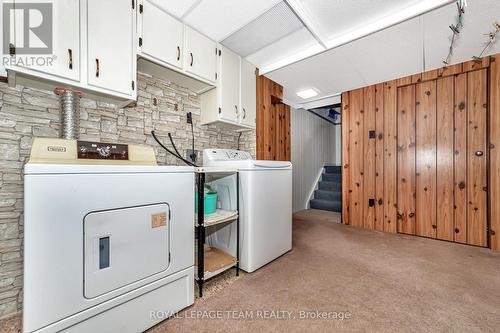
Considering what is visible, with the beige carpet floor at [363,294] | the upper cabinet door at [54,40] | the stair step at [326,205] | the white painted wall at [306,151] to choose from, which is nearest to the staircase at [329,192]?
the stair step at [326,205]

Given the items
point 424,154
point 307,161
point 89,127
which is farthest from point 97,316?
point 307,161

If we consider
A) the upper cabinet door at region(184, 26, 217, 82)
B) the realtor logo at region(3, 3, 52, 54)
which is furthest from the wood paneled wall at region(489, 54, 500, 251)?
the realtor logo at region(3, 3, 52, 54)

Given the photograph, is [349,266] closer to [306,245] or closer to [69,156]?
[306,245]

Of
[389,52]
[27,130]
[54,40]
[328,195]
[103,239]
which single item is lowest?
[328,195]

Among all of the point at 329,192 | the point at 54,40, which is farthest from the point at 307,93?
the point at 54,40

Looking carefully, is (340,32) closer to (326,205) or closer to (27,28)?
(27,28)

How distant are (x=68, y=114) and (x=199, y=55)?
1.22 m

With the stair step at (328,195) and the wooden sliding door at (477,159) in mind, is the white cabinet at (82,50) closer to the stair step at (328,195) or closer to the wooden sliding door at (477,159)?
the wooden sliding door at (477,159)

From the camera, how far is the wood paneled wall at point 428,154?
2.40 metres

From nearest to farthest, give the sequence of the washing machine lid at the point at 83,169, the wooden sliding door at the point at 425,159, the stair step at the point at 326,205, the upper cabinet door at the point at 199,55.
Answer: the washing machine lid at the point at 83,169, the upper cabinet door at the point at 199,55, the wooden sliding door at the point at 425,159, the stair step at the point at 326,205

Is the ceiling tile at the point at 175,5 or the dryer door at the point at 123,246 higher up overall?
the ceiling tile at the point at 175,5

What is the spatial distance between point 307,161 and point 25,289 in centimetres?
440

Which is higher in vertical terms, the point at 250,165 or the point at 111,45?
the point at 111,45

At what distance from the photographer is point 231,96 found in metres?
2.33
